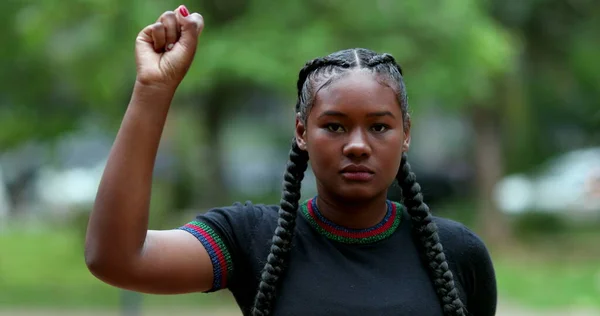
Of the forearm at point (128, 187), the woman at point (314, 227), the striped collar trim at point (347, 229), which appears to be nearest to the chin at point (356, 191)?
the woman at point (314, 227)

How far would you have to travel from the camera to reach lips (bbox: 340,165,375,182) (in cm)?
229

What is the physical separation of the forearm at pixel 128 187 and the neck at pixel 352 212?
535mm

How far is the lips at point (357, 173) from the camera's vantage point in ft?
7.50

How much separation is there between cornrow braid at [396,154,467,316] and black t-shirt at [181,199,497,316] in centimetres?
2

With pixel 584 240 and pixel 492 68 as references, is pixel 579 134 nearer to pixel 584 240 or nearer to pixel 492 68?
pixel 584 240

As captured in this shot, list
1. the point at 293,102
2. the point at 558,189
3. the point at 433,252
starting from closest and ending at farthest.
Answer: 1. the point at 433,252
2. the point at 293,102
3. the point at 558,189

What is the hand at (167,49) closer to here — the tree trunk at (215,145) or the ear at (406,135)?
the ear at (406,135)

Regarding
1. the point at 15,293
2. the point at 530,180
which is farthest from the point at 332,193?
the point at 530,180

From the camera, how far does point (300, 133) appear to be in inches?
98.0

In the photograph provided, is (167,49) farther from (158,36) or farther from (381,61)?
(381,61)

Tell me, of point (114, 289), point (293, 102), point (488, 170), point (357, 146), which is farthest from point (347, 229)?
point (488, 170)

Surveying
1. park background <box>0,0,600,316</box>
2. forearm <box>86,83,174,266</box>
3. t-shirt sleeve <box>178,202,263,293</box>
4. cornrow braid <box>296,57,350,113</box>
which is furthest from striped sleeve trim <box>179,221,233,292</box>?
park background <box>0,0,600,316</box>

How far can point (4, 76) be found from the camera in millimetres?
10938

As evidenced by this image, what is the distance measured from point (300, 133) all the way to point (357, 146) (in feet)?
0.89
